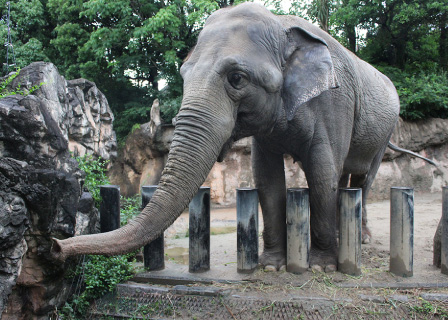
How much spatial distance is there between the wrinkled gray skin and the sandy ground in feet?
1.02

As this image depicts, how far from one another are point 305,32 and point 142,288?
2.57 metres

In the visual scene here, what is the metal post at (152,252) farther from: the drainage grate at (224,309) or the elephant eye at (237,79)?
the elephant eye at (237,79)

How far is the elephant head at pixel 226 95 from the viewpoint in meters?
2.56

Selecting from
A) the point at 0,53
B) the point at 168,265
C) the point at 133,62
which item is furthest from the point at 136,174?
the point at 168,265

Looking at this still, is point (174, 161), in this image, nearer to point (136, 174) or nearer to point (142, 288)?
point (142, 288)

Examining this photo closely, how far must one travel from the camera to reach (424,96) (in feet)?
35.6

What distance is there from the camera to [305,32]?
3422 mm

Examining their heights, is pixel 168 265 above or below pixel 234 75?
below

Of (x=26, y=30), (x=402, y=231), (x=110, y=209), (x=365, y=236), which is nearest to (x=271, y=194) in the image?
(x=402, y=231)

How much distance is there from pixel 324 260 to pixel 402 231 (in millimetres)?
755

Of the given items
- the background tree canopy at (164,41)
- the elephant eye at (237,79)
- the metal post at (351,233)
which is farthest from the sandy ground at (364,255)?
the background tree canopy at (164,41)

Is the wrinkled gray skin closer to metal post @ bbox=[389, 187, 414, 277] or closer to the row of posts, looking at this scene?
the row of posts

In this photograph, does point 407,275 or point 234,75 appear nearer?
point 234,75

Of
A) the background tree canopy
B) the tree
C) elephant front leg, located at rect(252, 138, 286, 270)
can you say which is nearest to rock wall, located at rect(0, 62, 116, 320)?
elephant front leg, located at rect(252, 138, 286, 270)
